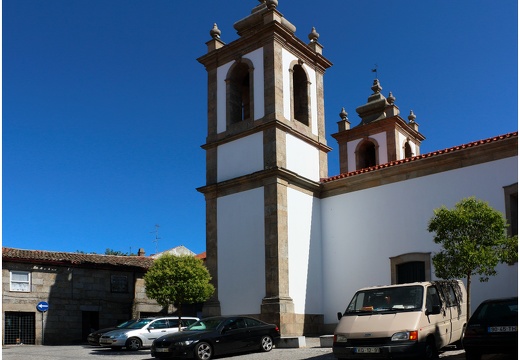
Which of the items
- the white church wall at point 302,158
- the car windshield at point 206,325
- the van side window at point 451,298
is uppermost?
the white church wall at point 302,158

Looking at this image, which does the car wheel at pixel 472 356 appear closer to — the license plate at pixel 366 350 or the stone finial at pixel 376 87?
the license plate at pixel 366 350

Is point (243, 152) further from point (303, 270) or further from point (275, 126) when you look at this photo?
point (303, 270)

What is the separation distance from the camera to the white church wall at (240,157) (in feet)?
74.1

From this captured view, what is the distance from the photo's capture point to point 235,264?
883 inches

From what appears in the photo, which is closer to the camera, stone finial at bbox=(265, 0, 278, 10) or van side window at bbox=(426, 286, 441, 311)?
van side window at bbox=(426, 286, 441, 311)

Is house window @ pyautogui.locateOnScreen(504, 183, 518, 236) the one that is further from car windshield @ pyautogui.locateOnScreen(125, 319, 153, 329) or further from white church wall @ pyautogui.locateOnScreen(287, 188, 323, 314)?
car windshield @ pyautogui.locateOnScreen(125, 319, 153, 329)

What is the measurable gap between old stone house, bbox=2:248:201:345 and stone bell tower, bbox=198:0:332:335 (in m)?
7.80

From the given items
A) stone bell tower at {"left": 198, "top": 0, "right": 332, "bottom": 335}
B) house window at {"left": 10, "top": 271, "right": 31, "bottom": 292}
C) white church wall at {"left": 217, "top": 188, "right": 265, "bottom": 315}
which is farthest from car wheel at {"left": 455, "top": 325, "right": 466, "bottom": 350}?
house window at {"left": 10, "top": 271, "right": 31, "bottom": 292}

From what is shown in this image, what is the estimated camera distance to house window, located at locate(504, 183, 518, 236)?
18.6 metres

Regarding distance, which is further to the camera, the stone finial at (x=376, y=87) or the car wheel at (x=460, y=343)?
the stone finial at (x=376, y=87)

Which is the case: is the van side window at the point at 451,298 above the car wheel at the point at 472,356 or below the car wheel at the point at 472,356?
above

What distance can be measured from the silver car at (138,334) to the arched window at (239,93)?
805 centimetres

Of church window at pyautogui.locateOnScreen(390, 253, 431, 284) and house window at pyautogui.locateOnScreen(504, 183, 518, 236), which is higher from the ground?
house window at pyautogui.locateOnScreen(504, 183, 518, 236)

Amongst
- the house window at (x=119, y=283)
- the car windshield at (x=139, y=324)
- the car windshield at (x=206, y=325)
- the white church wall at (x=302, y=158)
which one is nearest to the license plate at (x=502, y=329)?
the car windshield at (x=206, y=325)
